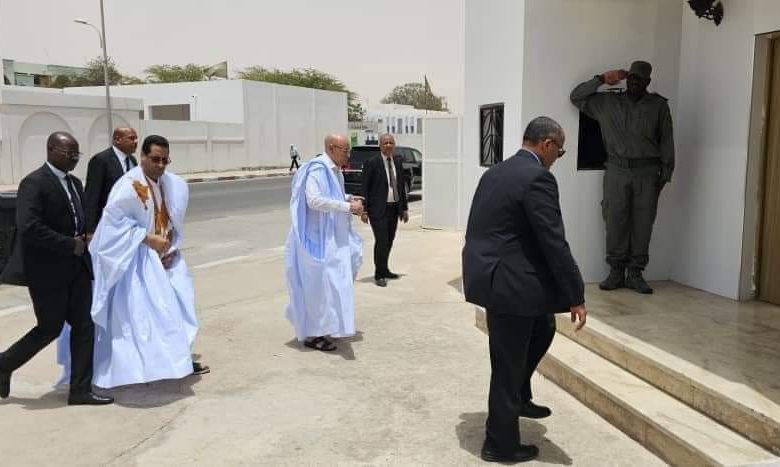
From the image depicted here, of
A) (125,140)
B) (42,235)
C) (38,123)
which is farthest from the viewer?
(38,123)

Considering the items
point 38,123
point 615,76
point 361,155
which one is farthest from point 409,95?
point 615,76

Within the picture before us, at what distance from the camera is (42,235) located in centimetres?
432

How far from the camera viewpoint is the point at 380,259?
8609mm

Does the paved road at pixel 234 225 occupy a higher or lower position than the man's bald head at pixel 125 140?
lower

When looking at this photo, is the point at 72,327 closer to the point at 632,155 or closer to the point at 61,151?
the point at 61,151

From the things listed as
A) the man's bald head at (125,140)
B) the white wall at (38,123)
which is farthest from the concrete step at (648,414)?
the white wall at (38,123)

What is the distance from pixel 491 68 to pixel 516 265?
Result: 3.98 meters

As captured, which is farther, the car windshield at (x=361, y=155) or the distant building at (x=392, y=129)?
the distant building at (x=392, y=129)

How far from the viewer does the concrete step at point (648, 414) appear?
3441 mm

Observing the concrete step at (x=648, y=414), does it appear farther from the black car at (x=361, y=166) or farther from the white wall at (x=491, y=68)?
the black car at (x=361, y=166)

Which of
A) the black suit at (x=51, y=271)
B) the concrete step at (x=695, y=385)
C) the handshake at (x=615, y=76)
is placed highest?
the handshake at (x=615, y=76)

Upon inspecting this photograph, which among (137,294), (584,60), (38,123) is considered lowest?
(137,294)

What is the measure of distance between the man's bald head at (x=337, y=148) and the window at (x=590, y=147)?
219 centimetres

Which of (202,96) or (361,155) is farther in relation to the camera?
(202,96)
